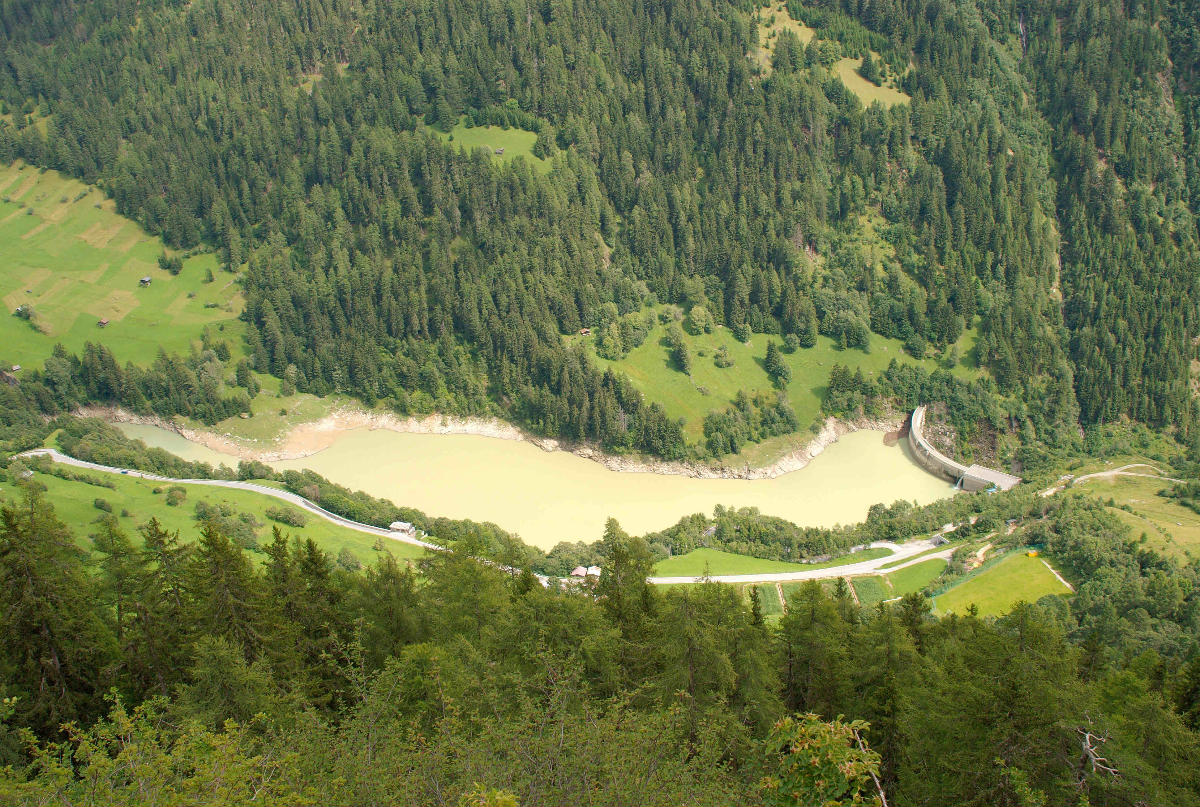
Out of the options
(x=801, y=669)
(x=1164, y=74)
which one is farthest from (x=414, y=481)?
(x=1164, y=74)

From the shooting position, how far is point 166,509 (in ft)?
261

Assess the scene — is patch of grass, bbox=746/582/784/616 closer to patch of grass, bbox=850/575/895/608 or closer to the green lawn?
the green lawn

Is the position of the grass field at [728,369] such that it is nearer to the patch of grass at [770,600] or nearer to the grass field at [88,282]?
the patch of grass at [770,600]

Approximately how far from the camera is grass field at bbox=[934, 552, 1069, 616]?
229 feet

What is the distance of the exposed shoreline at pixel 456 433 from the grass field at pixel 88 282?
39.9 ft

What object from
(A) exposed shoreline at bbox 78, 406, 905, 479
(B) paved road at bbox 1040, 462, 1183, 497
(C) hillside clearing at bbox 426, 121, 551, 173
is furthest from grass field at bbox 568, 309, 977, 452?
(C) hillside clearing at bbox 426, 121, 551, 173

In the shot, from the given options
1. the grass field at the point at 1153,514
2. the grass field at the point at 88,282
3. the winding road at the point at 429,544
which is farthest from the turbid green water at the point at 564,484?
the grass field at the point at 88,282

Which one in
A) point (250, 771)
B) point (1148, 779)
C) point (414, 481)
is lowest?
point (414, 481)

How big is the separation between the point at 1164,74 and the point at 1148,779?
13220cm

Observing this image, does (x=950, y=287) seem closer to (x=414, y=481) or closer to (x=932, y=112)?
(x=932, y=112)

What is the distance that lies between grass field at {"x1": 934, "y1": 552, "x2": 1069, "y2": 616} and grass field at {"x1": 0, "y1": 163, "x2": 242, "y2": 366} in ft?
266

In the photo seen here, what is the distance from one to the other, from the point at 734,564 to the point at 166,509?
47.2 m

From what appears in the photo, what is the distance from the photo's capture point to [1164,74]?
128625 mm

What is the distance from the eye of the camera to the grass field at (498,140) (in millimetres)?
121250
